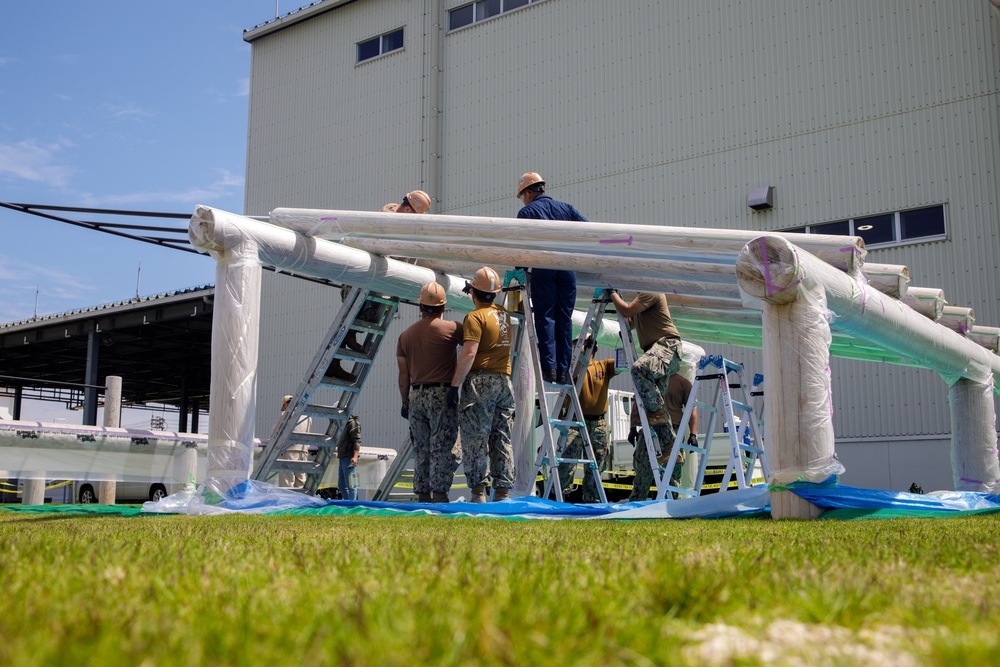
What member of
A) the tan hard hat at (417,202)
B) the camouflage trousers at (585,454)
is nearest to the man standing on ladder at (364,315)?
the tan hard hat at (417,202)

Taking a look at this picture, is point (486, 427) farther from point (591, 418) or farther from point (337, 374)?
point (591, 418)

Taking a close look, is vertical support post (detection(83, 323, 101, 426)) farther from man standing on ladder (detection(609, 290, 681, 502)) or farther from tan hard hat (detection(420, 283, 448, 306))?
man standing on ladder (detection(609, 290, 681, 502))

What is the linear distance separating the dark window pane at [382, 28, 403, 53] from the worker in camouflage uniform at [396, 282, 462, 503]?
16.9m

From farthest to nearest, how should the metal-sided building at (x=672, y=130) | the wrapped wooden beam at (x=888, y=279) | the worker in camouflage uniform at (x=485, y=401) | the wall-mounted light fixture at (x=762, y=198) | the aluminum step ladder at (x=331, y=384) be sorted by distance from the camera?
1. the wall-mounted light fixture at (x=762, y=198)
2. the metal-sided building at (x=672, y=130)
3. the aluminum step ladder at (x=331, y=384)
4. the wrapped wooden beam at (x=888, y=279)
5. the worker in camouflage uniform at (x=485, y=401)

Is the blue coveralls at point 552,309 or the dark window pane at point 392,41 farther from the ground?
the dark window pane at point 392,41

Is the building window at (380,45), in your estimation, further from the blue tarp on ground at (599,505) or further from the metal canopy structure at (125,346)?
the blue tarp on ground at (599,505)

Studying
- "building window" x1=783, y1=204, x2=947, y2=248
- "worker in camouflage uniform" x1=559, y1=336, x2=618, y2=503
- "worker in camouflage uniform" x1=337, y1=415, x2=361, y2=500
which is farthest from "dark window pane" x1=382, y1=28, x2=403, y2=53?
"worker in camouflage uniform" x1=559, y1=336, x2=618, y2=503

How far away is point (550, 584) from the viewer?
7.55 feet

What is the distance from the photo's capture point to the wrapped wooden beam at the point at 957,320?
11344mm

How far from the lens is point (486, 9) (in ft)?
74.1

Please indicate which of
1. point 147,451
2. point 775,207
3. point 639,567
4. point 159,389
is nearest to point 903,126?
point 775,207

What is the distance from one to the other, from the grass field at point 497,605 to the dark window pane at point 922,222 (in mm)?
14174

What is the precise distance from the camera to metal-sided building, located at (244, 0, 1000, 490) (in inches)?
631

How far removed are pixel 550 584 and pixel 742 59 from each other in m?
18.0
